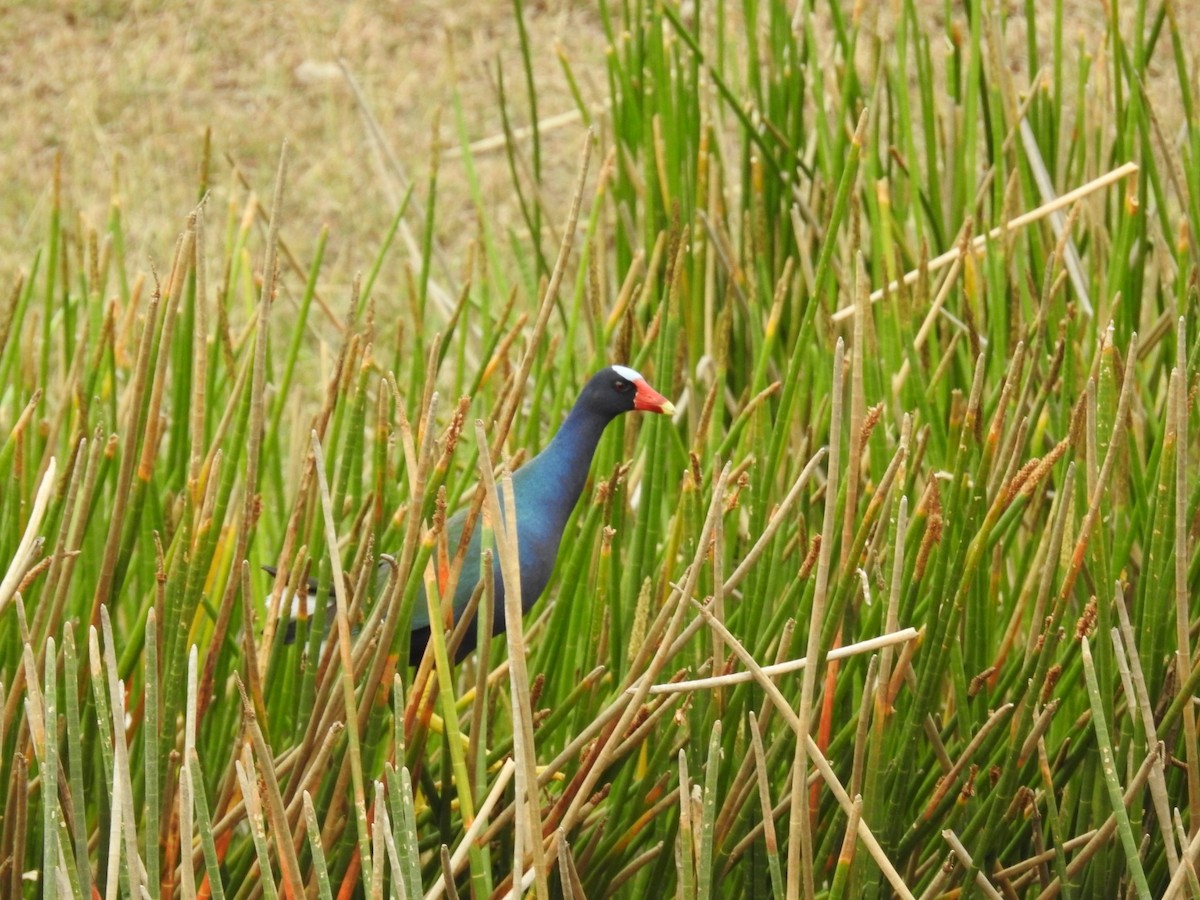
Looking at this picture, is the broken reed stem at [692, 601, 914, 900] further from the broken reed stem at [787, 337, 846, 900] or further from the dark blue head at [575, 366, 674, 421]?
the dark blue head at [575, 366, 674, 421]

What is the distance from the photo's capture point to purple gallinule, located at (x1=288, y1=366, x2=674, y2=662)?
134cm

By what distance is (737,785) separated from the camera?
0.93m

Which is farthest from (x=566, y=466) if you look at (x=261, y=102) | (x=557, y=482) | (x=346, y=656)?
(x=261, y=102)

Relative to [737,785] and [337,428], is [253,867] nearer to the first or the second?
[737,785]

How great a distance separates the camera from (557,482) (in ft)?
4.51

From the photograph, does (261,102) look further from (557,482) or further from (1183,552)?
(1183,552)

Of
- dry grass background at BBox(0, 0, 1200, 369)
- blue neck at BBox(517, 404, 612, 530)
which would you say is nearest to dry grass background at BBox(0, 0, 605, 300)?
dry grass background at BBox(0, 0, 1200, 369)

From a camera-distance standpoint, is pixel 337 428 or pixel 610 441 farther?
pixel 610 441

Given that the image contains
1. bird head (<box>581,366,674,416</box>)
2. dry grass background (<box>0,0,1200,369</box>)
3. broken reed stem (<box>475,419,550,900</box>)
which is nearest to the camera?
broken reed stem (<box>475,419,550,900</box>)

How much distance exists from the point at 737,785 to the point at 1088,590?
374 millimetres

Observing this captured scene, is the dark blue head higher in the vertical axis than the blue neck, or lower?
higher

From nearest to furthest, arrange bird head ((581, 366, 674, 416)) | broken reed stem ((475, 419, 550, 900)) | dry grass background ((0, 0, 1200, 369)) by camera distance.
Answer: broken reed stem ((475, 419, 550, 900)) < bird head ((581, 366, 674, 416)) < dry grass background ((0, 0, 1200, 369))

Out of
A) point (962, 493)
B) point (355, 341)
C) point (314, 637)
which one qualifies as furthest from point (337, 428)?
point (962, 493)

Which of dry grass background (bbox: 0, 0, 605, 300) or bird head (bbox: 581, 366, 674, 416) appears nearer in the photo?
bird head (bbox: 581, 366, 674, 416)
